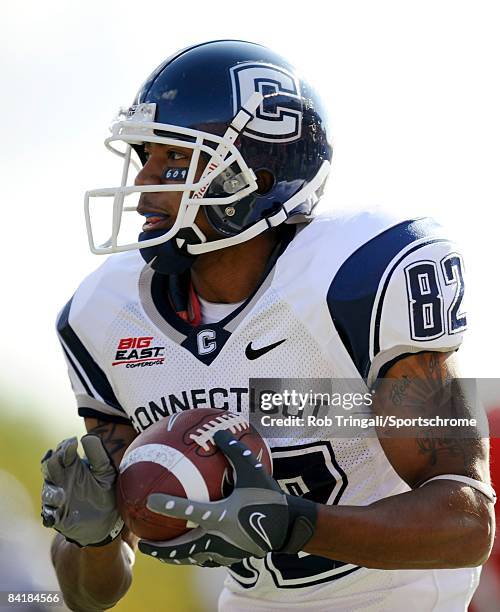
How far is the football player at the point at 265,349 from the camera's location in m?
2.68

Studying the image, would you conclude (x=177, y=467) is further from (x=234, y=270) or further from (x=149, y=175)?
(x=149, y=175)

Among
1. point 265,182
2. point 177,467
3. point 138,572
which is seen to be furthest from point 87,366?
point 138,572

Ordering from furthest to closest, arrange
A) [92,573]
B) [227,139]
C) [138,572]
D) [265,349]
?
1. [138,572]
2. [92,573]
3. [227,139]
4. [265,349]

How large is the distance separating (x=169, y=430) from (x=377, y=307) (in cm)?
61

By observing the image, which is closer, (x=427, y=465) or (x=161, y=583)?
(x=427, y=465)

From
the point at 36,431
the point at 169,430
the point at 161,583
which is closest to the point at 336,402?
the point at 169,430

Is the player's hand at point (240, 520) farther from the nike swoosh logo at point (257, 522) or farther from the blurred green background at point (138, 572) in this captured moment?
the blurred green background at point (138, 572)

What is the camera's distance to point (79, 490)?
8.78ft

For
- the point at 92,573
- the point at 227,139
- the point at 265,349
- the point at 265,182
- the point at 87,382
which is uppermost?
the point at 227,139

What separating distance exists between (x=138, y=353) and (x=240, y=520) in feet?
2.85

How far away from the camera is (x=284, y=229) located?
3363 mm

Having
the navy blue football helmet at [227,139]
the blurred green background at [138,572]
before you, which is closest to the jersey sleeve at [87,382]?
the navy blue football helmet at [227,139]

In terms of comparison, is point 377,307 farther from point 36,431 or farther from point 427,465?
→ point 36,431

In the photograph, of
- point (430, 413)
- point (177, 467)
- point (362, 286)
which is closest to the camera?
point (177, 467)
